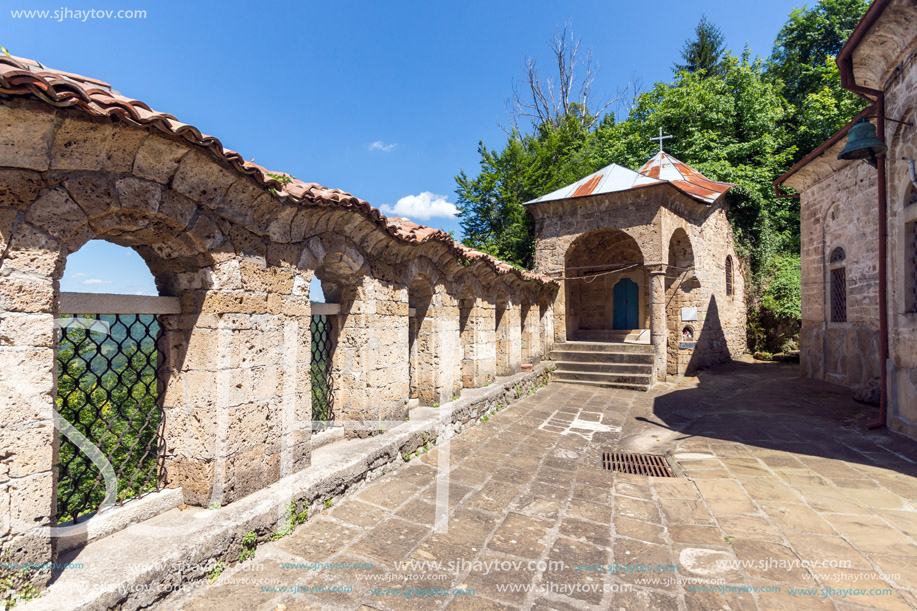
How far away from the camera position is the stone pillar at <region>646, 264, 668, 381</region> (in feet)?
33.5

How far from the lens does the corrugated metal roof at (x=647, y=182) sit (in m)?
10.8

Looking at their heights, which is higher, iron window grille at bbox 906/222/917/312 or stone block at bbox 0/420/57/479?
iron window grille at bbox 906/222/917/312

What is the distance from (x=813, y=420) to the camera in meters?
6.23

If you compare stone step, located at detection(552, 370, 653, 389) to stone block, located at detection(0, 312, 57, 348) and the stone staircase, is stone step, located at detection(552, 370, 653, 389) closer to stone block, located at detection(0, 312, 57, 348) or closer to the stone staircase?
the stone staircase

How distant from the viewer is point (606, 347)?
1084 cm

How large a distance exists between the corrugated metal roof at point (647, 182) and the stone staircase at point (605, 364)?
151 inches

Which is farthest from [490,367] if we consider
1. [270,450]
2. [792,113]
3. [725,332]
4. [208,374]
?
[792,113]

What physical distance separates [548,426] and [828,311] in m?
7.07

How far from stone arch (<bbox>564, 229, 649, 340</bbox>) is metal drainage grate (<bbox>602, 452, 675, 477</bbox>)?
27.2 feet

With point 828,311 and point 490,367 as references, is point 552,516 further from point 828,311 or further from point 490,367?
point 828,311

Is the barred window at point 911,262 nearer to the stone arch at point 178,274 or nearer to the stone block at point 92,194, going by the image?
the stone arch at point 178,274

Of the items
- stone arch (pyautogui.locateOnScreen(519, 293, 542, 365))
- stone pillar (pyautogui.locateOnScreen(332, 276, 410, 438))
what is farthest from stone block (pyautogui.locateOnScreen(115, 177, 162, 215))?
stone arch (pyautogui.locateOnScreen(519, 293, 542, 365))

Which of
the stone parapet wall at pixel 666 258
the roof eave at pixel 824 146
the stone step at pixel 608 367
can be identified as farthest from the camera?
the stone parapet wall at pixel 666 258

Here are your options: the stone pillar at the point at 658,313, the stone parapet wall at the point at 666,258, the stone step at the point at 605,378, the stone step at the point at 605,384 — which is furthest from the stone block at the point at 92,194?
the stone pillar at the point at 658,313
